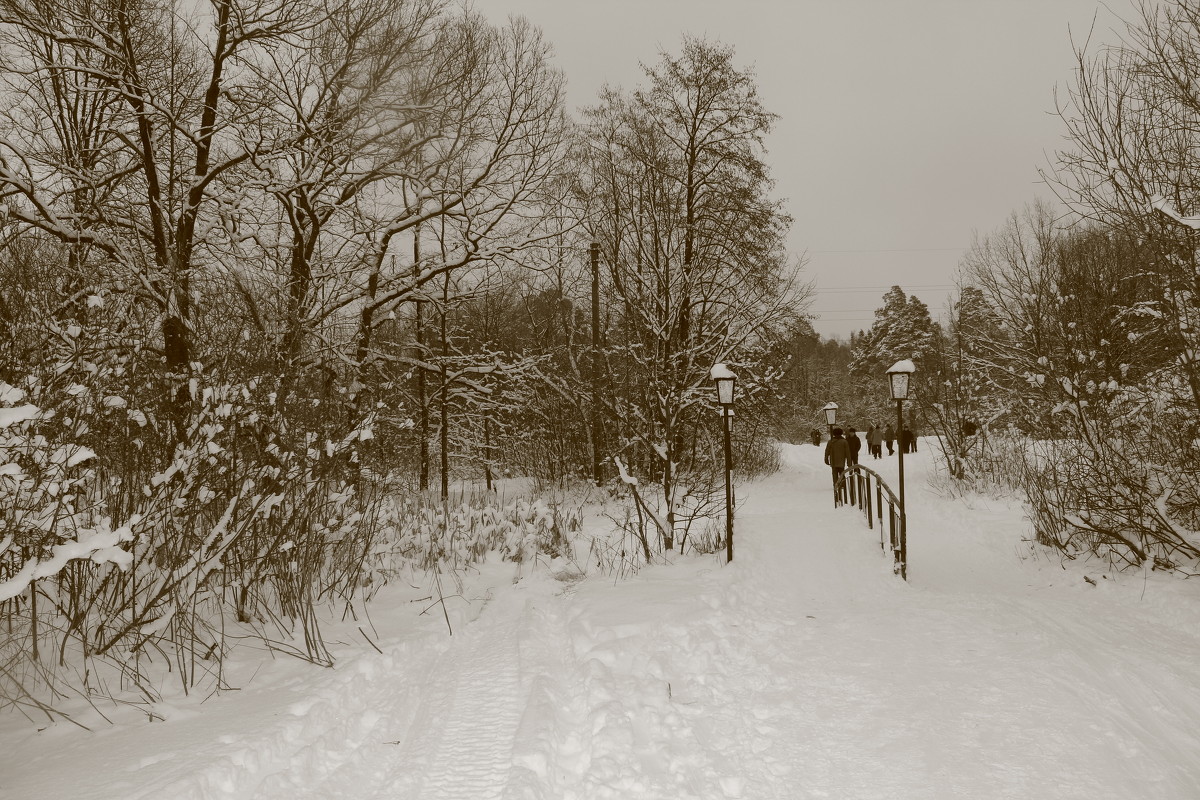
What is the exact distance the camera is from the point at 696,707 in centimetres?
513

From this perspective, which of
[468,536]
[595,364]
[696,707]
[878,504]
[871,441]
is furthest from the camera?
[871,441]

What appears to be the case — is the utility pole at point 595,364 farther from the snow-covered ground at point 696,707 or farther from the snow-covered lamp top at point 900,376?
the snow-covered ground at point 696,707

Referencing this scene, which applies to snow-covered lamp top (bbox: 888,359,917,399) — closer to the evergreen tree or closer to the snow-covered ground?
the snow-covered ground

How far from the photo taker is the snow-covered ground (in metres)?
3.81

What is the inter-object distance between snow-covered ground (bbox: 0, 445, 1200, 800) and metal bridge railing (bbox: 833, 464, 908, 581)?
1.06 m

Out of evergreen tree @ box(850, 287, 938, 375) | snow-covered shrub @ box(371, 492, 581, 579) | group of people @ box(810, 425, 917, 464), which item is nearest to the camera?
snow-covered shrub @ box(371, 492, 581, 579)

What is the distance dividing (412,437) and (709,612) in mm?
12310

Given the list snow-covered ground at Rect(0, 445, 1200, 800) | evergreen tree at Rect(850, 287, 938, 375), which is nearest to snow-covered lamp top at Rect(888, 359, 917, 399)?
snow-covered ground at Rect(0, 445, 1200, 800)

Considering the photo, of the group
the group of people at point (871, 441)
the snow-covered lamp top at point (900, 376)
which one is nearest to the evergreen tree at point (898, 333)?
the group of people at point (871, 441)

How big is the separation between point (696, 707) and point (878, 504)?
840cm

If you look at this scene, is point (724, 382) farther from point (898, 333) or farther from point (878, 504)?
point (898, 333)

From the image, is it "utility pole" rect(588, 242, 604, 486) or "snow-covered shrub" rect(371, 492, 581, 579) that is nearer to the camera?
"snow-covered shrub" rect(371, 492, 581, 579)

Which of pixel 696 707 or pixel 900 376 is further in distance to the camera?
pixel 900 376

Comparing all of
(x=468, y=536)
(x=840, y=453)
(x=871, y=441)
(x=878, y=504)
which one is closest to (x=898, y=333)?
(x=871, y=441)
